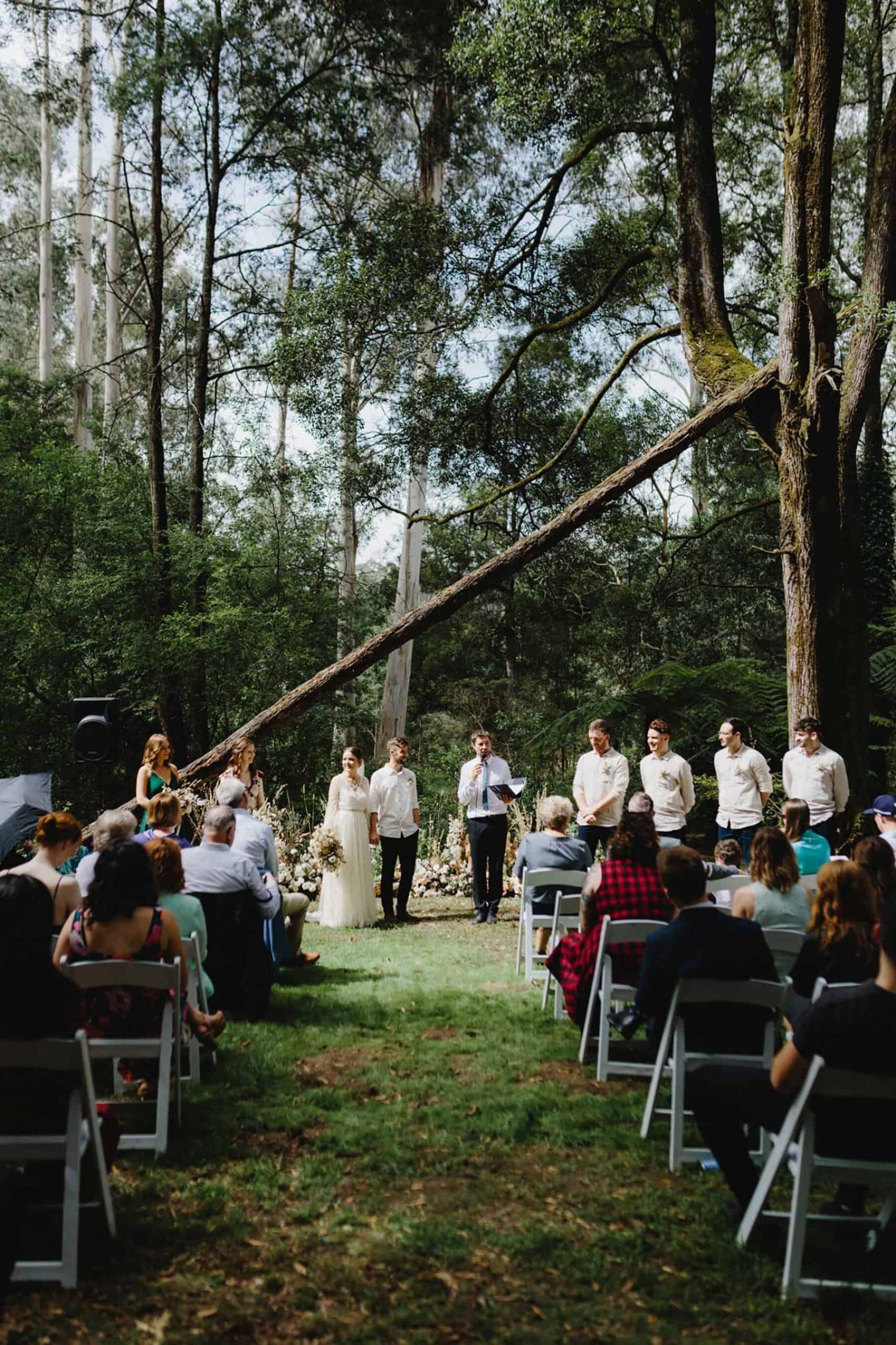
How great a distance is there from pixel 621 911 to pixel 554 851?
6.29ft

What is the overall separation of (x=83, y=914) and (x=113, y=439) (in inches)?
713

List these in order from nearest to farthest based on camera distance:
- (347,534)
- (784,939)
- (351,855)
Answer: (784,939)
(351,855)
(347,534)

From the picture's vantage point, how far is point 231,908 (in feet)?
17.8

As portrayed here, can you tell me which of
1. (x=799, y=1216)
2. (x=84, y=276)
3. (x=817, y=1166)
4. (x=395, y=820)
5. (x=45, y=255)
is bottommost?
(x=799, y=1216)

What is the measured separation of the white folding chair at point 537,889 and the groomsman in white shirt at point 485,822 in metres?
1.99

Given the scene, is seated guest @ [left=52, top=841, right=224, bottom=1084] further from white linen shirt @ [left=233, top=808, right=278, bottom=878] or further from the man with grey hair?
white linen shirt @ [left=233, top=808, right=278, bottom=878]

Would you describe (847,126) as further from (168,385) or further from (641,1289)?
(641,1289)

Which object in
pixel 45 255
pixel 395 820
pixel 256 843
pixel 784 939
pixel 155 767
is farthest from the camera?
pixel 45 255

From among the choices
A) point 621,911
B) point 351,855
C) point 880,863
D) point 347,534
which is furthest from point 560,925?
point 347,534

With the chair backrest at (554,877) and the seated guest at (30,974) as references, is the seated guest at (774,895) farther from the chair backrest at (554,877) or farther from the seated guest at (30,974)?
the seated guest at (30,974)

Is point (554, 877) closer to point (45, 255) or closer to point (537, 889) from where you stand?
point (537, 889)

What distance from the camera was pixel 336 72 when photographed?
1777cm

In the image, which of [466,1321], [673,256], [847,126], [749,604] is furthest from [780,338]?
[847,126]

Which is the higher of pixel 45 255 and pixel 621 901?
pixel 45 255
